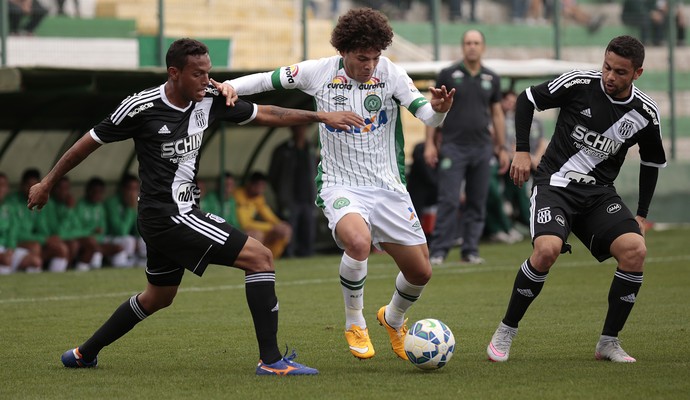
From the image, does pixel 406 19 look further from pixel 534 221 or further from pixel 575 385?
pixel 575 385

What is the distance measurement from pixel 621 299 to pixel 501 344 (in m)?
0.80

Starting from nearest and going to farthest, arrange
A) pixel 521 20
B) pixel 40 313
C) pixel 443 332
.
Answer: pixel 443 332, pixel 40 313, pixel 521 20

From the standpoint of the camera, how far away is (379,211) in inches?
289

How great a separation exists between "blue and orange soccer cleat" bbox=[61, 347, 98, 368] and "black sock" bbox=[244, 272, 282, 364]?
3.79 feet

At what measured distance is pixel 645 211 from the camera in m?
7.62

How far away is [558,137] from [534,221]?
2.13 feet

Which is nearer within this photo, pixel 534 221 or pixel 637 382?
pixel 637 382

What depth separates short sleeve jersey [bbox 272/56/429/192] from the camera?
24.3 feet

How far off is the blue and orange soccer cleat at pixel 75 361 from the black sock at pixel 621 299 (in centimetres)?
315

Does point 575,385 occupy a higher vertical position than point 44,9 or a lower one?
lower

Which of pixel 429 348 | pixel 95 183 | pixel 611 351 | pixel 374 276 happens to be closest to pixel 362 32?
pixel 429 348

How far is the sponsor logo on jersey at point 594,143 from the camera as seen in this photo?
24.1 ft

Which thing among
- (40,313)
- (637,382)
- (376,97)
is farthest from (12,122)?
(637,382)

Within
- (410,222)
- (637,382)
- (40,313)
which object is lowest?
(40,313)
